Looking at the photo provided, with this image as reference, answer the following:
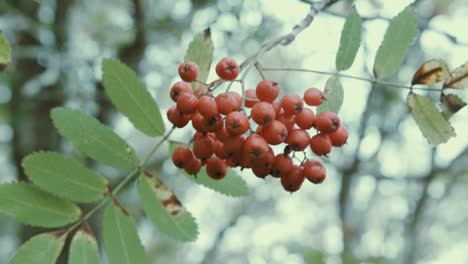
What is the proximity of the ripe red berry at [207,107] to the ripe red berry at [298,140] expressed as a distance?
0.18m

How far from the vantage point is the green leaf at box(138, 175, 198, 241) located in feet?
4.40

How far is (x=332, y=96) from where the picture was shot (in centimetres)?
126

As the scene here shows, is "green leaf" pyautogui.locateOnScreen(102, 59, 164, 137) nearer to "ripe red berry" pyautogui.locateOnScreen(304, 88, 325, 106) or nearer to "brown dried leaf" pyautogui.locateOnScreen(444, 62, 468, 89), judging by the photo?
"ripe red berry" pyautogui.locateOnScreen(304, 88, 325, 106)

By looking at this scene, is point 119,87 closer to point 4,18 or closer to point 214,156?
point 214,156

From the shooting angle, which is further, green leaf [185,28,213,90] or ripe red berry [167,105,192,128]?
green leaf [185,28,213,90]

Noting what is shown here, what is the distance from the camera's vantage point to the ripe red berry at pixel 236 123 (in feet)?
3.54

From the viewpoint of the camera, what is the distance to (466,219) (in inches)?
325

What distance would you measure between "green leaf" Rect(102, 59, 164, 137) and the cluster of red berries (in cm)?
20

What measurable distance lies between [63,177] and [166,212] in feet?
0.92

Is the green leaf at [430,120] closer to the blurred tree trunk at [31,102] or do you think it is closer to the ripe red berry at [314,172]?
the ripe red berry at [314,172]

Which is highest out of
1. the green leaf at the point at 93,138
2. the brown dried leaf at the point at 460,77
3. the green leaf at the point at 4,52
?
the brown dried leaf at the point at 460,77

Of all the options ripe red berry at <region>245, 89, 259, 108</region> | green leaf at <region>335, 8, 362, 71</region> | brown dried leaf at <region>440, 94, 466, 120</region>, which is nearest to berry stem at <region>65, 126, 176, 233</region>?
ripe red berry at <region>245, 89, 259, 108</region>

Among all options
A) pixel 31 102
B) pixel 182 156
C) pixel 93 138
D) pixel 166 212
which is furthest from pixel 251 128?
pixel 31 102

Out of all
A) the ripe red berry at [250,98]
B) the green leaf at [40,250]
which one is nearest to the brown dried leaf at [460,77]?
the ripe red berry at [250,98]
